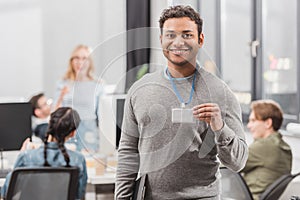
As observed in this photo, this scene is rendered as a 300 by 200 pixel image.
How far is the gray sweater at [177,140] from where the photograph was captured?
1.55 meters

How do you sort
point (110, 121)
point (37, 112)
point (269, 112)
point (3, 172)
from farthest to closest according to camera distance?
point (37, 112) < point (3, 172) < point (269, 112) < point (110, 121)

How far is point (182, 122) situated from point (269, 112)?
188cm

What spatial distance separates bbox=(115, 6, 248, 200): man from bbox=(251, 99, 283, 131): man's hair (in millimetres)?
1723

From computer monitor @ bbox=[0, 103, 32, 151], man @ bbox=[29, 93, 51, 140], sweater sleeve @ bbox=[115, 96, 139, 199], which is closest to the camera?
sweater sleeve @ bbox=[115, 96, 139, 199]

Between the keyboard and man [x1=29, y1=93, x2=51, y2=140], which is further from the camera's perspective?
man [x1=29, y1=93, x2=51, y2=140]

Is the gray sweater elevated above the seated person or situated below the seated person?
above

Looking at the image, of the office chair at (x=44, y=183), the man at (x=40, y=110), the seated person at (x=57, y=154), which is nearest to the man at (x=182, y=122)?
the office chair at (x=44, y=183)

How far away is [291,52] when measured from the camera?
3.61 meters

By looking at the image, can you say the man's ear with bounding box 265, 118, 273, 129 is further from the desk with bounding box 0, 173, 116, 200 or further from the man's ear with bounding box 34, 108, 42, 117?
the man's ear with bounding box 34, 108, 42, 117

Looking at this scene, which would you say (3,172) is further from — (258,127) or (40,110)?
(258,127)

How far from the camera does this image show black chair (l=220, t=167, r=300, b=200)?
284 cm

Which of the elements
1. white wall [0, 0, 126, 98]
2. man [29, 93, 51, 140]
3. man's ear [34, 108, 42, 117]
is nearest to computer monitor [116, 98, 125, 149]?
man [29, 93, 51, 140]

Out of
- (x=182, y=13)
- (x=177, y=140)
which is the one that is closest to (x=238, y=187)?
(x=177, y=140)

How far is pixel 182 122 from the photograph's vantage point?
1.54 m
